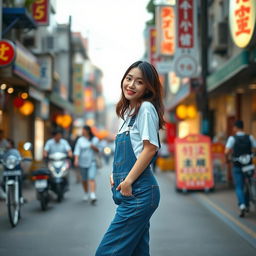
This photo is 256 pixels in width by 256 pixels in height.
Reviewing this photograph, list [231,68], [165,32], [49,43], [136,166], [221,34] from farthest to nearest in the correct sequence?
[49,43] → [165,32] → [221,34] → [231,68] → [136,166]

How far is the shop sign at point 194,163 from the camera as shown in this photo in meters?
12.8

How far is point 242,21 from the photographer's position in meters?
10.1

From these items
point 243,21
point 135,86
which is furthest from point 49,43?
point 135,86

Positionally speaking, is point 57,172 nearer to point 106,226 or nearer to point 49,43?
point 106,226

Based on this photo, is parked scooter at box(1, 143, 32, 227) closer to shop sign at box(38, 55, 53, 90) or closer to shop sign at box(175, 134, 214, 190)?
shop sign at box(175, 134, 214, 190)

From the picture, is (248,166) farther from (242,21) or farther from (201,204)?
(242,21)

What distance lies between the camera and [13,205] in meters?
7.83

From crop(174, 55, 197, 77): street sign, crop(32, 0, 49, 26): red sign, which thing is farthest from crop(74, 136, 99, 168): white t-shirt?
crop(32, 0, 49, 26): red sign

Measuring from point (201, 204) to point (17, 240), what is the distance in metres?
5.24

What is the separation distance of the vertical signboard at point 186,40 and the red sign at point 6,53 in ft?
17.6

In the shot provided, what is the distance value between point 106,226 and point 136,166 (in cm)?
503

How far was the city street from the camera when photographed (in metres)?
6.14

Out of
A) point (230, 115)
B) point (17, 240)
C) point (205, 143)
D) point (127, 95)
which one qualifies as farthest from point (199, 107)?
point (127, 95)

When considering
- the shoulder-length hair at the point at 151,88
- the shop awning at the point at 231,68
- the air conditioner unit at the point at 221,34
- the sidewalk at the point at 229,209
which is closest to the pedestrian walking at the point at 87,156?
the sidewalk at the point at 229,209
